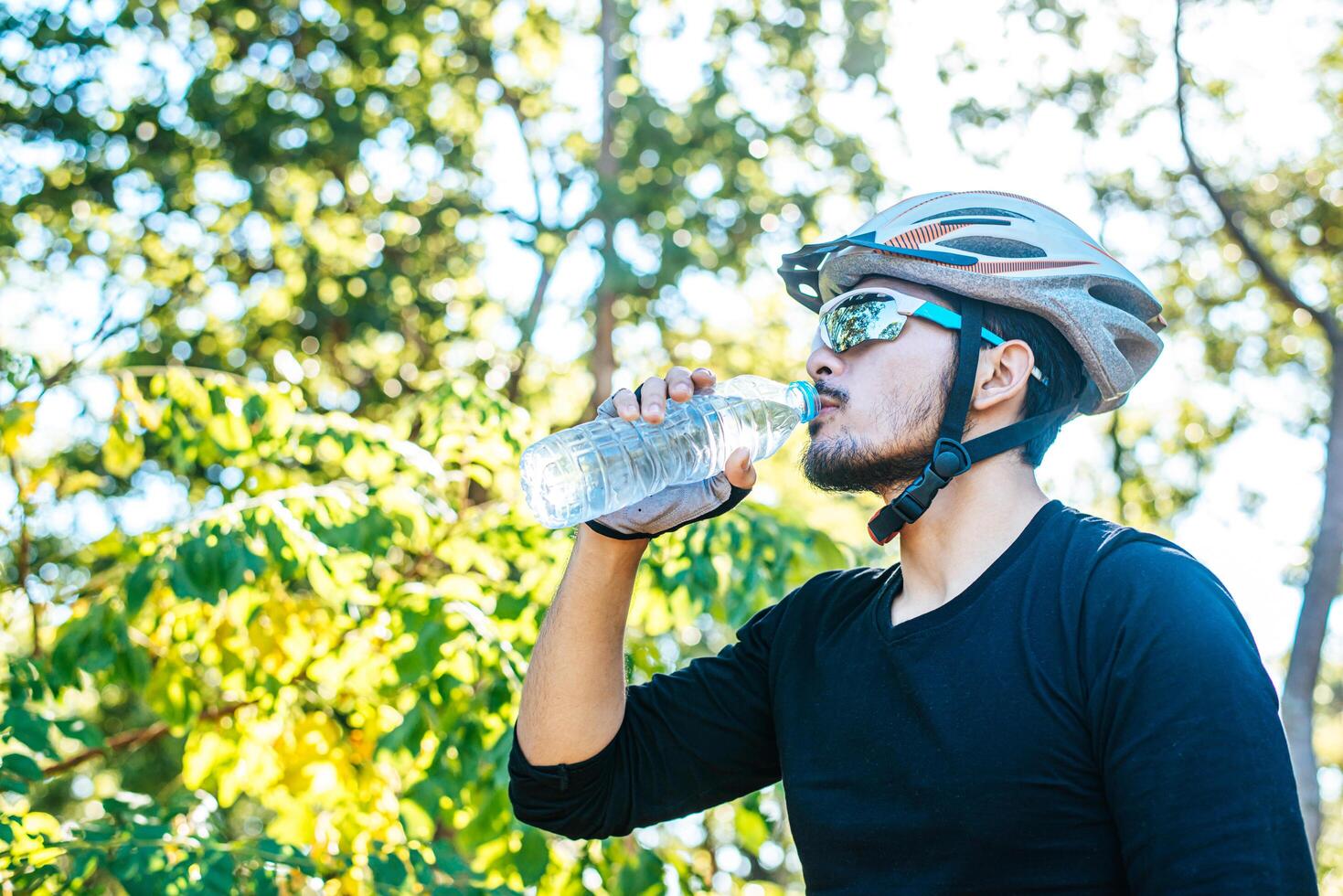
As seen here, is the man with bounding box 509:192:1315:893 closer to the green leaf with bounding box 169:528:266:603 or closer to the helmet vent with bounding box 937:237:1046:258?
the helmet vent with bounding box 937:237:1046:258

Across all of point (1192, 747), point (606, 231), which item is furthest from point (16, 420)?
point (606, 231)

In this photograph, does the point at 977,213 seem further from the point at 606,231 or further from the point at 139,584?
the point at 606,231

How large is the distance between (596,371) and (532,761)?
9230 millimetres

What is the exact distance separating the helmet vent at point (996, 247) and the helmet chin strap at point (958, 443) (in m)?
0.12

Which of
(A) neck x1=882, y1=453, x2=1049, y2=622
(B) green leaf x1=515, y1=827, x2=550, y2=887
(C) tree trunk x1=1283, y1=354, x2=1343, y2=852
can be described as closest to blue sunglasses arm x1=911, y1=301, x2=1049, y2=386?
(A) neck x1=882, y1=453, x2=1049, y2=622

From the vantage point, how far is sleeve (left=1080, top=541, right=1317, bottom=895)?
168 centimetres

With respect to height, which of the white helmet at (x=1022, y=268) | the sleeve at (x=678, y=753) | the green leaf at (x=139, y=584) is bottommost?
the green leaf at (x=139, y=584)

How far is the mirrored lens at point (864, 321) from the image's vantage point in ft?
8.39

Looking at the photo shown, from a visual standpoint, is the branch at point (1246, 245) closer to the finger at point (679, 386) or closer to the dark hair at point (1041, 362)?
the dark hair at point (1041, 362)

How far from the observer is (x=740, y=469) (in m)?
2.48

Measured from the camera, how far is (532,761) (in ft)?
8.54

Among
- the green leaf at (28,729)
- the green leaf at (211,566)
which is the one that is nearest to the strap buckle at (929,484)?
the green leaf at (211,566)

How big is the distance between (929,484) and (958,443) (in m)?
0.11

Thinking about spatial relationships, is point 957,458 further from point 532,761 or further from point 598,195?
point 598,195
